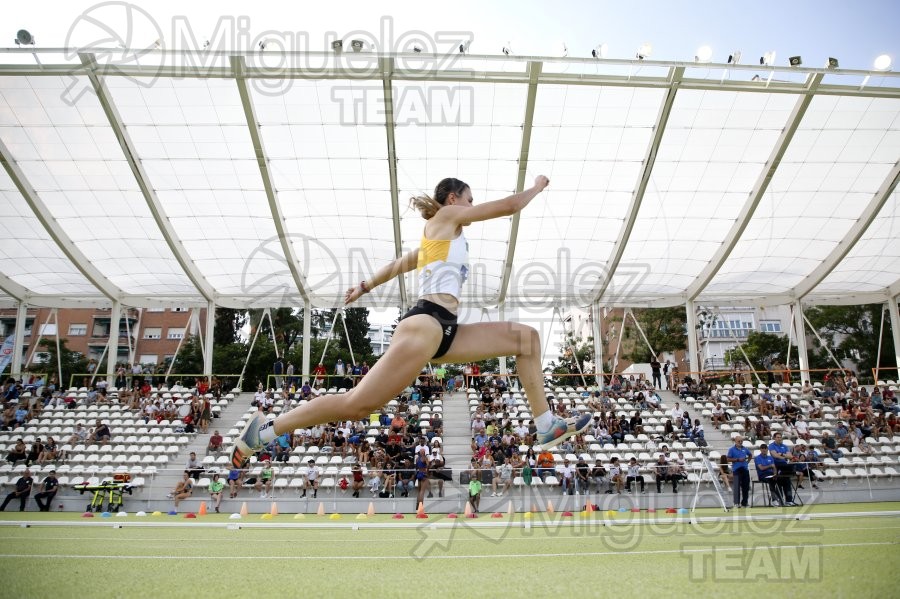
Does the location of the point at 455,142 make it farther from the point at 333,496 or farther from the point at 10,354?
the point at 10,354

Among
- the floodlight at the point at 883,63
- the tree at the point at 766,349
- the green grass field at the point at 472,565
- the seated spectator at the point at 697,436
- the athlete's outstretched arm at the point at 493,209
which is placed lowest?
the green grass field at the point at 472,565

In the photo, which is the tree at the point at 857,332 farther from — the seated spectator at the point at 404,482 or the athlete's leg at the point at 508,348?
the athlete's leg at the point at 508,348

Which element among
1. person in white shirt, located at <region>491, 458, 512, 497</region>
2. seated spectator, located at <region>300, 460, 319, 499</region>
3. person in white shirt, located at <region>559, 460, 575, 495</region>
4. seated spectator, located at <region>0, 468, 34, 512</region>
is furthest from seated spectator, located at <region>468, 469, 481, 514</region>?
seated spectator, located at <region>0, 468, 34, 512</region>

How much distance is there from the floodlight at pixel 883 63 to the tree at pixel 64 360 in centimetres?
4960

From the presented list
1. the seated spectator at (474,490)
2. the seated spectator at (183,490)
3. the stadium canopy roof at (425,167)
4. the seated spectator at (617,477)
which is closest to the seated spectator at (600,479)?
the seated spectator at (617,477)

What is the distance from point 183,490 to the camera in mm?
16656

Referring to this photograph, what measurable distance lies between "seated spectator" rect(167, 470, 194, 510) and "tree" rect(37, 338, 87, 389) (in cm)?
3589

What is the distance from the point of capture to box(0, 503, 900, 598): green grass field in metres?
3.89

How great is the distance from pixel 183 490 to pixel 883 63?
70.6 feet

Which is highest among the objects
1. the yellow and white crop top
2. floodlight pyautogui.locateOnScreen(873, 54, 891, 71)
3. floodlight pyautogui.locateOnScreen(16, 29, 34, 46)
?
floodlight pyautogui.locateOnScreen(873, 54, 891, 71)

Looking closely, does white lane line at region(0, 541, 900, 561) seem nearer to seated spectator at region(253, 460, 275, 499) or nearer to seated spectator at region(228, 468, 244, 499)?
seated spectator at region(253, 460, 275, 499)

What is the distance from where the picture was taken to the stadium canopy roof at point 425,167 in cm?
1822


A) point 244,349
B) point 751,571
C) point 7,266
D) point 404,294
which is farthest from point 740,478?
point 244,349

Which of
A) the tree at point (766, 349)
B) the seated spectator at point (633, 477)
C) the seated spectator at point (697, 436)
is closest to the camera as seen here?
the seated spectator at point (633, 477)
